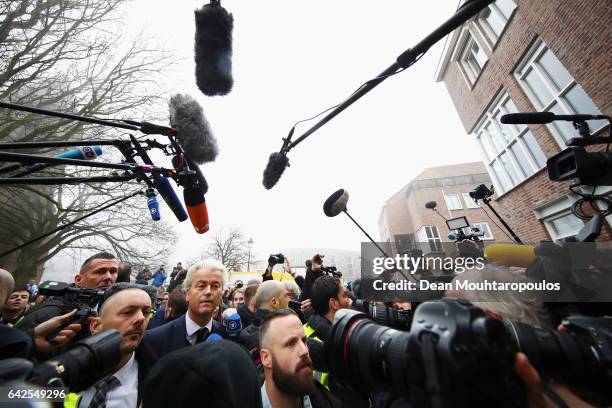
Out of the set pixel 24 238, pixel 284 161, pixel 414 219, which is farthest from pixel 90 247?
pixel 414 219

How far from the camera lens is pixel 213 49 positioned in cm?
181

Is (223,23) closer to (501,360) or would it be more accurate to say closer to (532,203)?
(501,360)

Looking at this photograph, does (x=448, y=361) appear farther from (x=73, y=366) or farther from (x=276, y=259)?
(x=276, y=259)

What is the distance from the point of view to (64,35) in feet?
22.8

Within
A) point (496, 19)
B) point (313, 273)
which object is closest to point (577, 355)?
point (313, 273)

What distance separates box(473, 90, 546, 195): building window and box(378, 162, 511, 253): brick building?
1435cm

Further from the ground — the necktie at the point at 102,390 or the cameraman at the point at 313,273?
the cameraman at the point at 313,273

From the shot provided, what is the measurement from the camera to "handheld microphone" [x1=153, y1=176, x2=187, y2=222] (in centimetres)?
182

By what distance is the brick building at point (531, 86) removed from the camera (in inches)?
213

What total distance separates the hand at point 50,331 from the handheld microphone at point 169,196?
1.06m

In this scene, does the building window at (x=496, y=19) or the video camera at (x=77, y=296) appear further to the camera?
the building window at (x=496, y=19)

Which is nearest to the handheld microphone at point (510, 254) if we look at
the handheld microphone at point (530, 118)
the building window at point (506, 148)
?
the handheld microphone at point (530, 118)

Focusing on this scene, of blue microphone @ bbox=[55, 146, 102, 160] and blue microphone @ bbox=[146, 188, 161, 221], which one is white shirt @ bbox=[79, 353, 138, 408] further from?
blue microphone @ bbox=[55, 146, 102, 160]

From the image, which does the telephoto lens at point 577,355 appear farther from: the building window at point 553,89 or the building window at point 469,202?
the building window at point 469,202
